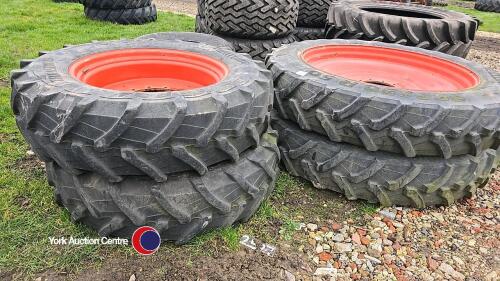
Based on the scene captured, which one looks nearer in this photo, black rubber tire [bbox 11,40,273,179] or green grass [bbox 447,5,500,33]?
black rubber tire [bbox 11,40,273,179]

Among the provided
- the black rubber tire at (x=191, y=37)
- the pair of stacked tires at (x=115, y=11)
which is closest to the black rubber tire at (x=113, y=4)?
the pair of stacked tires at (x=115, y=11)

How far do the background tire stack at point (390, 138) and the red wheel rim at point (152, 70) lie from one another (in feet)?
1.77

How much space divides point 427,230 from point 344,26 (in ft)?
8.08

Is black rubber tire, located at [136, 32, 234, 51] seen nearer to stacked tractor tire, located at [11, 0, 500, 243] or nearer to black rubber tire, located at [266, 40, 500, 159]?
stacked tractor tire, located at [11, 0, 500, 243]

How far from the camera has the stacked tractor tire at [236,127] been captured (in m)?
1.89

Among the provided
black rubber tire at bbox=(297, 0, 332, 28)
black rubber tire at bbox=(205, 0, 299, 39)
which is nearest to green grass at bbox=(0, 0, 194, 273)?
black rubber tire at bbox=(205, 0, 299, 39)

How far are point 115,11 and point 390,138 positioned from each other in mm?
6370

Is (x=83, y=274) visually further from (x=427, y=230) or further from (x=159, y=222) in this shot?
(x=427, y=230)

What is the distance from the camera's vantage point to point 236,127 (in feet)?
6.70

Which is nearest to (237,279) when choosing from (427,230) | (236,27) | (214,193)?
(214,193)

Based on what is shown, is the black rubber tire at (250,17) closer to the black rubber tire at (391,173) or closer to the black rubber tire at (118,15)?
the black rubber tire at (391,173)

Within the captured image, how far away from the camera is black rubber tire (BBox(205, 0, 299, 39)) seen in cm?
431

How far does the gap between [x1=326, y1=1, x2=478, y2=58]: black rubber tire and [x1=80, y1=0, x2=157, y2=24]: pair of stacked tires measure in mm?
4434

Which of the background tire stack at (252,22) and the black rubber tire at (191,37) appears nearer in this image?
the black rubber tire at (191,37)
